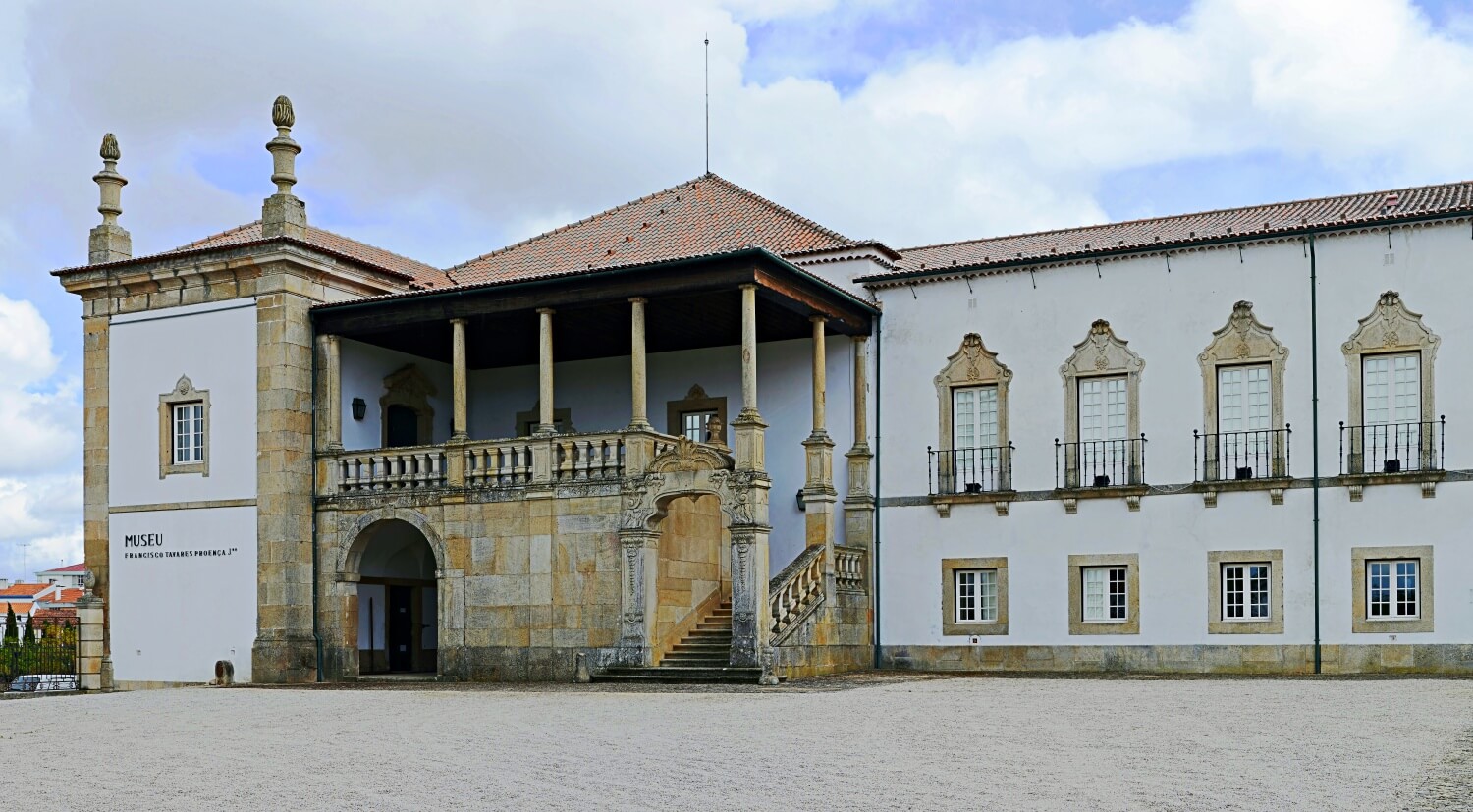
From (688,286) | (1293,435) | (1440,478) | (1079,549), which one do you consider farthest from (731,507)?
(1440,478)

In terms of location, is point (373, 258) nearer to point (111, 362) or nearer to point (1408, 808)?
point (111, 362)

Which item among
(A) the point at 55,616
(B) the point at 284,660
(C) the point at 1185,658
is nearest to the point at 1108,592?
(C) the point at 1185,658

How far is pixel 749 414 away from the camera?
2238cm

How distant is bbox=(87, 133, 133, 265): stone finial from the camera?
27.6 meters

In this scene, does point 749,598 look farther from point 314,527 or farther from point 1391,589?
point 1391,589

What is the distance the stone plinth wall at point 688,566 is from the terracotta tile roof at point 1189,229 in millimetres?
4722

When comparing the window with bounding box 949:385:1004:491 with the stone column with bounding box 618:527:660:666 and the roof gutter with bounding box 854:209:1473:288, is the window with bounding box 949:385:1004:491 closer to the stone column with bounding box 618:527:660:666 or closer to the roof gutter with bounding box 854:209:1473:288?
the roof gutter with bounding box 854:209:1473:288

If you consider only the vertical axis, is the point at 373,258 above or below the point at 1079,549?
above

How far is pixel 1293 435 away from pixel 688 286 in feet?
28.8

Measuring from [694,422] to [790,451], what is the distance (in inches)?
76.6

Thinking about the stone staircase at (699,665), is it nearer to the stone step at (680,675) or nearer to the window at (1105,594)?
the stone step at (680,675)

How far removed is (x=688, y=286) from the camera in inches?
902

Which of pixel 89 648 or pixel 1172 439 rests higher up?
pixel 1172 439

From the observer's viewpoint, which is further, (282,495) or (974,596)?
(282,495)
